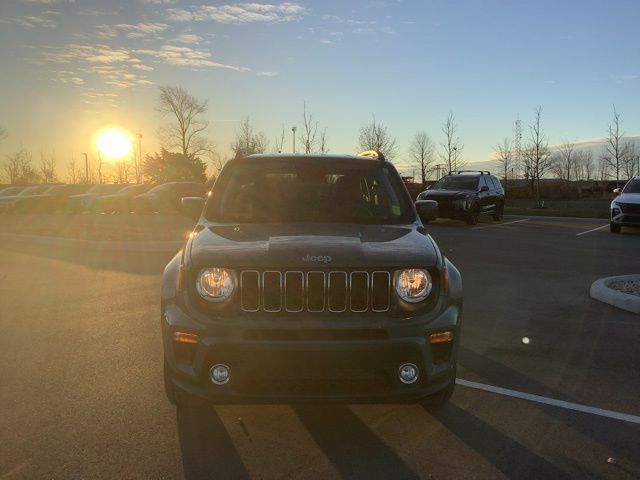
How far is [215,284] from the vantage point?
3.48m

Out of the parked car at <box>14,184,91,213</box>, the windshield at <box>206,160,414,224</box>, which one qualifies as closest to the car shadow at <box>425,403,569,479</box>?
the windshield at <box>206,160,414,224</box>

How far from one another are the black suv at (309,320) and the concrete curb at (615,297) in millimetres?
4485

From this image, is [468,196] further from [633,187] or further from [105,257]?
[105,257]

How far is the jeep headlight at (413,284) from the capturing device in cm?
351

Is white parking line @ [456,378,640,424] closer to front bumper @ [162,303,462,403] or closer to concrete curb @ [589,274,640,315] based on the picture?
front bumper @ [162,303,462,403]

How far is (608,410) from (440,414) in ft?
3.89

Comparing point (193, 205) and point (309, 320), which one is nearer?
point (309, 320)

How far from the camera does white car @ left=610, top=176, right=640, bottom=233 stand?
17891mm

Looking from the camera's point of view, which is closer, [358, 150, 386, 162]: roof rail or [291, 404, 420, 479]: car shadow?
[291, 404, 420, 479]: car shadow

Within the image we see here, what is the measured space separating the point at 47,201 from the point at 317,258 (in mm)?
30267

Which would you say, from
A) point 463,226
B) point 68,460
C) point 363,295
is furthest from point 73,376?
point 463,226

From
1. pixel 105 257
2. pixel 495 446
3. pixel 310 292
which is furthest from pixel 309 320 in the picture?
pixel 105 257

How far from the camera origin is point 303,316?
340cm

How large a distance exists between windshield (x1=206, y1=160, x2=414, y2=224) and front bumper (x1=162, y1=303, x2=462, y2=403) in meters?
1.31
